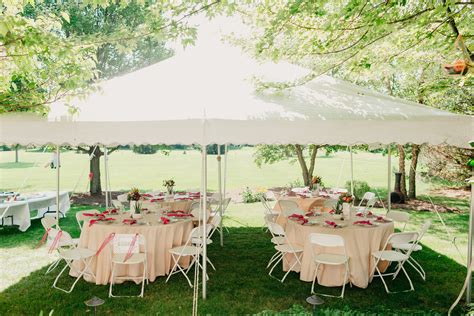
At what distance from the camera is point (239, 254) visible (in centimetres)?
736

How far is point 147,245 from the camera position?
5809mm

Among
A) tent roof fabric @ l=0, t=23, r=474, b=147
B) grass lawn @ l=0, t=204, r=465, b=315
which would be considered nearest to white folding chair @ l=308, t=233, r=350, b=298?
grass lawn @ l=0, t=204, r=465, b=315

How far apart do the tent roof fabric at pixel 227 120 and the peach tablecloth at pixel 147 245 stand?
156 centimetres

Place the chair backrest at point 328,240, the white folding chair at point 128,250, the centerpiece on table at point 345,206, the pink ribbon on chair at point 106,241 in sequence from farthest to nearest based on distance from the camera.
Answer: the centerpiece on table at point 345,206, the pink ribbon on chair at point 106,241, the white folding chair at point 128,250, the chair backrest at point 328,240

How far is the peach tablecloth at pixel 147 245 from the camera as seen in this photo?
5754 mm

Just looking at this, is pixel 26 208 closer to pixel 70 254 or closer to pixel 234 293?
pixel 70 254

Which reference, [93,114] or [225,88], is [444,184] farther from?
[93,114]

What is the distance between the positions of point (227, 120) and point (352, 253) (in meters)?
2.69

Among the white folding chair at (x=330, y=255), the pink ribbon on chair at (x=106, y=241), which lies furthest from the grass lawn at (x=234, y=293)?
the pink ribbon on chair at (x=106, y=241)

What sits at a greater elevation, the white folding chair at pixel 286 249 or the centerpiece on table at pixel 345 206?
the centerpiece on table at pixel 345 206

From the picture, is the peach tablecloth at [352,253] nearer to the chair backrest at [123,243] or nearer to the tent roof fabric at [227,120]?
the tent roof fabric at [227,120]

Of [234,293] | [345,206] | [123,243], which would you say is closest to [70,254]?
[123,243]

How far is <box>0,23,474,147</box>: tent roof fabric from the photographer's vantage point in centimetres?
475

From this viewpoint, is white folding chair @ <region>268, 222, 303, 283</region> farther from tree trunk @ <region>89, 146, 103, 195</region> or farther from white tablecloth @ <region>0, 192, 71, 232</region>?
tree trunk @ <region>89, 146, 103, 195</region>
